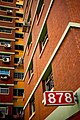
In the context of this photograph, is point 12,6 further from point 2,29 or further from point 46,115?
point 46,115

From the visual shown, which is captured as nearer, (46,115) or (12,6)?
(46,115)

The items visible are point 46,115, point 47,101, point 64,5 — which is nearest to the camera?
point 47,101

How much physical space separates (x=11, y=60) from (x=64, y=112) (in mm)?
19570

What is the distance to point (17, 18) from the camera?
111 ft

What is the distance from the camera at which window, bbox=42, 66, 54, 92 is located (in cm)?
1207

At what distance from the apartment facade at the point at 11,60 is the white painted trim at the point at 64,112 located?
13759 millimetres

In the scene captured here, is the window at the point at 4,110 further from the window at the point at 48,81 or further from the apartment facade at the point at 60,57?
the window at the point at 48,81

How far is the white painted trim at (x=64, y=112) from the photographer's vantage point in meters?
7.73

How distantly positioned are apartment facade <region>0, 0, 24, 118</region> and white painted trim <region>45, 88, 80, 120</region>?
1376cm

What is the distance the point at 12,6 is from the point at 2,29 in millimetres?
5145

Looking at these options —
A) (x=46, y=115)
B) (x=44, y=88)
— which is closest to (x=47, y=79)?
(x=44, y=88)

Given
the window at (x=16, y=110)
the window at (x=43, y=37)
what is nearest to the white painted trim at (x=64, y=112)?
the window at (x=43, y=37)

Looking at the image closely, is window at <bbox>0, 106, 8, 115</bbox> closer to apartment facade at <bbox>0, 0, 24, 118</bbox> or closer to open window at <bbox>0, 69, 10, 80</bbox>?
apartment facade at <bbox>0, 0, 24, 118</bbox>

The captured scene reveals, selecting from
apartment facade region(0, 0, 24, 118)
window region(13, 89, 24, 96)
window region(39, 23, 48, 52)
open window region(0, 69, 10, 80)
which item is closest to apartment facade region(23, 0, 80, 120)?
window region(39, 23, 48, 52)
